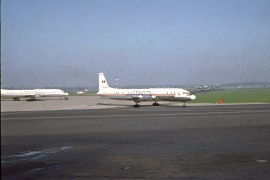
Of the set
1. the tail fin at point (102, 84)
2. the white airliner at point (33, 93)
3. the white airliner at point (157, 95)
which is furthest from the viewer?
the white airliner at point (33, 93)

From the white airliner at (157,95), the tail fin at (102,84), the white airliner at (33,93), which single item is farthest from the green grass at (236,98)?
the white airliner at (33,93)

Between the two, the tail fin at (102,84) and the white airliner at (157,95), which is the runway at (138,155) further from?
the tail fin at (102,84)

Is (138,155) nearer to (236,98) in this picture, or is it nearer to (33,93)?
(236,98)

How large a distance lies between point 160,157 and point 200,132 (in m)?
7.42

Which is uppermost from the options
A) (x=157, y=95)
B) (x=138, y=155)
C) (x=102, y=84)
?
(x=102, y=84)

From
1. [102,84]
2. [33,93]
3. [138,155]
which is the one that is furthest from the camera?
[33,93]

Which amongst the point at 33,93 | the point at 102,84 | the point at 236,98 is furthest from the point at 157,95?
the point at 33,93

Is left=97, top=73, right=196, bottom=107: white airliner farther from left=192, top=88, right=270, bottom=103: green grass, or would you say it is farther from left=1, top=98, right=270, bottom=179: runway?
left=1, top=98, right=270, bottom=179: runway

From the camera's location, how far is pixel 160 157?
37.6 feet

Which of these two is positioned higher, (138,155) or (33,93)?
(33,93)

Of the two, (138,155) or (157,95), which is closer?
(138,155)

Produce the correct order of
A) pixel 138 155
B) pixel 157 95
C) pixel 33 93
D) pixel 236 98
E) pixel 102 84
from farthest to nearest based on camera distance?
1. pixel 33 93
2. pixel 236 98
3. pixel 102 84
4. pixel 157 95
5. pixel 138 155

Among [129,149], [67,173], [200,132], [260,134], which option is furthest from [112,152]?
[260,134]

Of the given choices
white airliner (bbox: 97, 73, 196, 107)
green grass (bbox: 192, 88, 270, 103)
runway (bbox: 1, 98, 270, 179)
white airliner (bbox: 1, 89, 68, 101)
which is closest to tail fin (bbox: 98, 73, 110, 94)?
white airliner (bbox: 97, 73, 196, 107)
